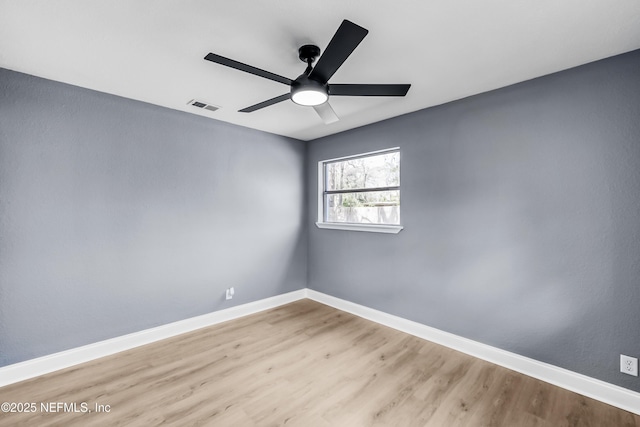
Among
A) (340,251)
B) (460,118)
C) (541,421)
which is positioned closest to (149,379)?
(340,251)

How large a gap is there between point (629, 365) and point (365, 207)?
2.60 metres

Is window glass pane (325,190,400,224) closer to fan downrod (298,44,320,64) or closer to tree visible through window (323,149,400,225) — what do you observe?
tree visible through window (323,149,400,225)

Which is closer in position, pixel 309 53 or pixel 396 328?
pixel 309 53

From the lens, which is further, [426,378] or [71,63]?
[426,378]

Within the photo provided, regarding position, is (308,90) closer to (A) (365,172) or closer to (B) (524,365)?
(A) (365,172)

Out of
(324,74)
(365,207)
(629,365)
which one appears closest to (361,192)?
(365,207)

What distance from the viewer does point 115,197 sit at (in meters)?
2.60

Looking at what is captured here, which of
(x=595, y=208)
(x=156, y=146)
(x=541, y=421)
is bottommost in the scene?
(x=541, y=421)

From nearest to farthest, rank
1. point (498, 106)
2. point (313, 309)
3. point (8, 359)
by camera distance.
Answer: point (8, 359)
point (498, 106)
point (313, 309)

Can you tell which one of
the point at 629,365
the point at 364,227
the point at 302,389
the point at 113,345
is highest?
the point at 364,227

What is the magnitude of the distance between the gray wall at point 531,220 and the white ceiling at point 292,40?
0.30 m

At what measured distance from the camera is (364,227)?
3480 mm

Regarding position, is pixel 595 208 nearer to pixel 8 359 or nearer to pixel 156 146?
pixel 156 146

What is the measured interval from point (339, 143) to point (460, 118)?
159 centimetres
